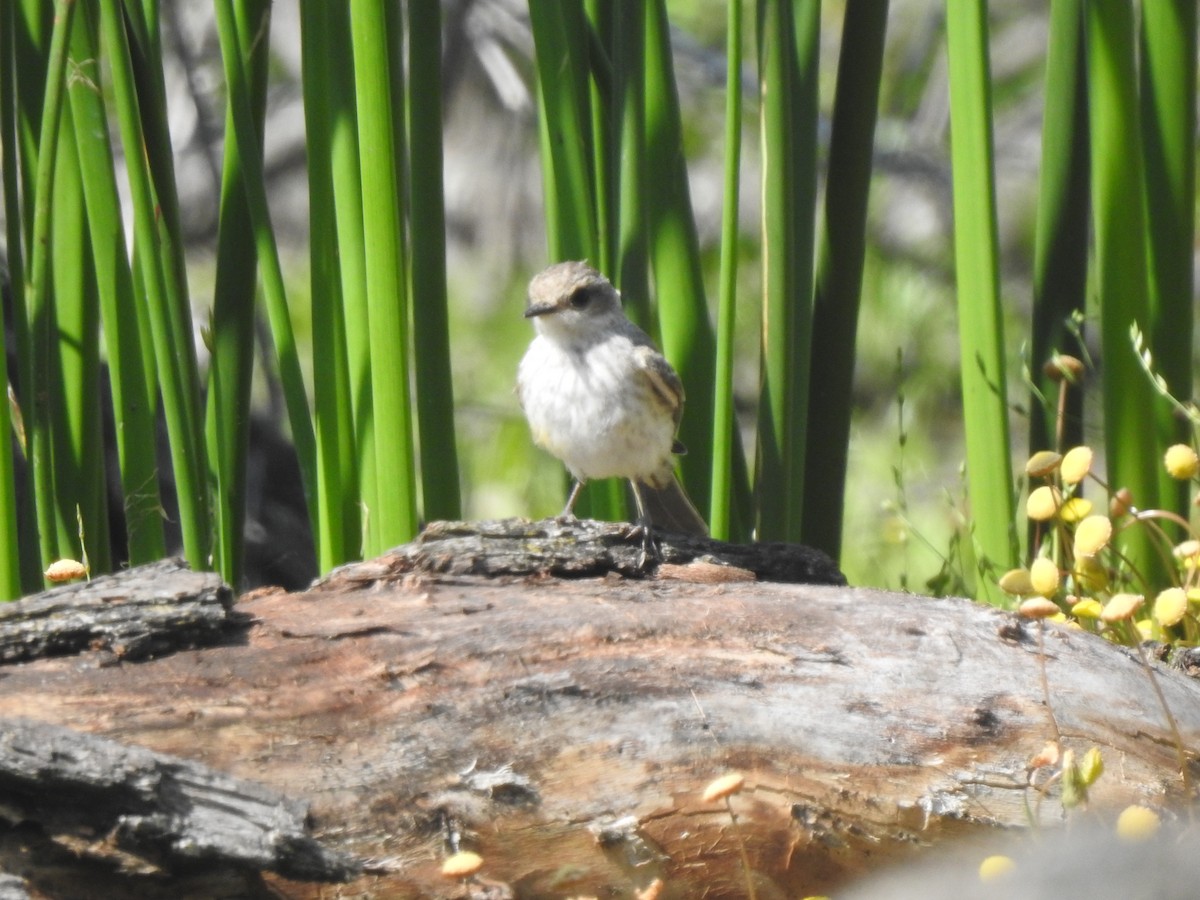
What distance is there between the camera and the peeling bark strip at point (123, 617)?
84.7 inches

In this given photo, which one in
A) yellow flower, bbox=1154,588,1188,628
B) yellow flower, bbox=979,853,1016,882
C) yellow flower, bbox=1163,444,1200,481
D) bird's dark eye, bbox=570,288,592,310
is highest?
bird's dark eye, bbox=570,288,592,310

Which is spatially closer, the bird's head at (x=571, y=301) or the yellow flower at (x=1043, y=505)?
the yellow flower at (x=1043, y=505)

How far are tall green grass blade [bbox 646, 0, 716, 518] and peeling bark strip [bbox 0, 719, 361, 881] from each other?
1.65m

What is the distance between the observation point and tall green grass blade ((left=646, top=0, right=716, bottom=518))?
3.17 metres

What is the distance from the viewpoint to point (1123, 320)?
3.19m

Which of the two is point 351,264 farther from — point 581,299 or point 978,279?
point 978,279

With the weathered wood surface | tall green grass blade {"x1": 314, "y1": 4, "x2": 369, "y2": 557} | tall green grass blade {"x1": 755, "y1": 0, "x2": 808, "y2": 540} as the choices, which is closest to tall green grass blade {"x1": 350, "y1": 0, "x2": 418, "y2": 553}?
tall green grass blade {"x1": 314, "y1": 4, "x2": 369, "y2": 557}

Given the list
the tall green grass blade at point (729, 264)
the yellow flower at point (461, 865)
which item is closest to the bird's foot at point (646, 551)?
the tall green grass blade at point (729, 264)

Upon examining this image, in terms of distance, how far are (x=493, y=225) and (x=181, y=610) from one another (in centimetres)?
451

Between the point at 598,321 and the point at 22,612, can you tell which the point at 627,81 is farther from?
the point at 22,612

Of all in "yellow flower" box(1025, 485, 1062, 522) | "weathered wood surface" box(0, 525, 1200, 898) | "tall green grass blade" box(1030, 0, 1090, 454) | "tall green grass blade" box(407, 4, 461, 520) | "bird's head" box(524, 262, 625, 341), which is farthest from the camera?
"bird's head" box(524, 262, 625, 341)

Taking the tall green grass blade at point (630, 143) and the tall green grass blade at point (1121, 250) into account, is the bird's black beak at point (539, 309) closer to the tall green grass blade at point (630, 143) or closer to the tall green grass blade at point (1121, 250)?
the tall green grass blade at point (630, 143)

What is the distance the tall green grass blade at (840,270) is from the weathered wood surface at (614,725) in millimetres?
1132

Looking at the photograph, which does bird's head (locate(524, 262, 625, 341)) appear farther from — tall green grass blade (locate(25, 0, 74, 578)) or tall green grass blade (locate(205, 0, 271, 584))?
tall green grass blade (locate(25, 0, 74, 578))
